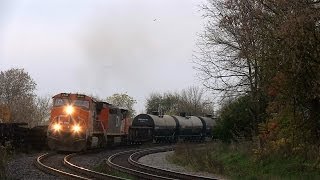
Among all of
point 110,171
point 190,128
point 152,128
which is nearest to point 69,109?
point 110,171

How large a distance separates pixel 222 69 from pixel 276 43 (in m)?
13.7

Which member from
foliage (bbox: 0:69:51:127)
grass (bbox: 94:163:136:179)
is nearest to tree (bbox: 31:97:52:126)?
foliage (bbox: 0:69:51:127)

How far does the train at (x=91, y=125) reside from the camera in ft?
90.8

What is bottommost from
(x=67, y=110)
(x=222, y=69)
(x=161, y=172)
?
(x=161, y=172)

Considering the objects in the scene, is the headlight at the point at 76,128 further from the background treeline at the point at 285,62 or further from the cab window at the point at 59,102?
the background treeline at the point at 285,62

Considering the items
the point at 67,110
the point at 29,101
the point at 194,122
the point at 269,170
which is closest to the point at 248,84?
the point at 269,170

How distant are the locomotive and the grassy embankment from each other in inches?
229

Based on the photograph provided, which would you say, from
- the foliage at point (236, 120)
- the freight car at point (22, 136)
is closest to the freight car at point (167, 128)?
the foliage at point (236, 120)

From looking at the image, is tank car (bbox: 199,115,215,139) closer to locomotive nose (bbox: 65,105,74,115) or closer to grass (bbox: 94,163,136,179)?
locomotive nose (bbox: 65,105,74,115)

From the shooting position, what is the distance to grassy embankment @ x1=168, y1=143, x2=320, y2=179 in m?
17.0

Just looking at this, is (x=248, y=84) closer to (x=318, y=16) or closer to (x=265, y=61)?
(x=265, y=61)

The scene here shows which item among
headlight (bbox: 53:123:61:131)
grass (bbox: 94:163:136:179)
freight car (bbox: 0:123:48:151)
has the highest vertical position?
headlight (bbox: 53:123:61:131)

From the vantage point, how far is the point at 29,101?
74312 millimetres

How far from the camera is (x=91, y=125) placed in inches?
1144
